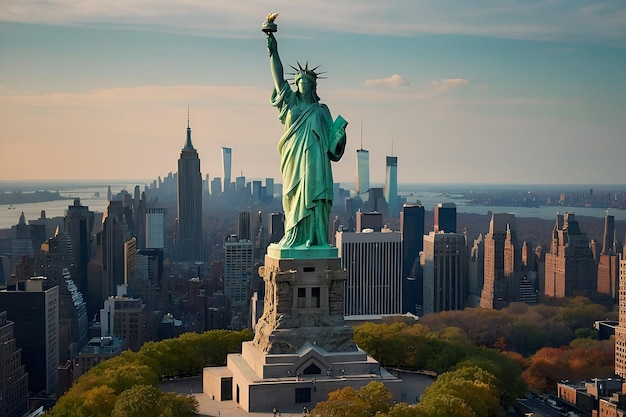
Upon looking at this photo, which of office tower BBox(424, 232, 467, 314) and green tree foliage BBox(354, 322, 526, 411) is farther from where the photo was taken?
office tower BBox(424, 232, 467, 314)

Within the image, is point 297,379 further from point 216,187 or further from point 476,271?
point 216,187

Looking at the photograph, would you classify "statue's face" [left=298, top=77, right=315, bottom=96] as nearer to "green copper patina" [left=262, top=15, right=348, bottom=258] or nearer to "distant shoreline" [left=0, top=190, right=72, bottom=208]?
"green copper patina" [left=262, top=15, right=348, bottom=258]

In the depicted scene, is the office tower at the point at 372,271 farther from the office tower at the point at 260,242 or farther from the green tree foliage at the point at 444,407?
the green tree foliage at the point at 444,407

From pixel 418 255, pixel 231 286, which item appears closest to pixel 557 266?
pixel 418 255

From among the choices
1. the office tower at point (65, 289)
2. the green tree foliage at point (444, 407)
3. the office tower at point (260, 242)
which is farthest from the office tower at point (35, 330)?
the office tower at point (260, 242)

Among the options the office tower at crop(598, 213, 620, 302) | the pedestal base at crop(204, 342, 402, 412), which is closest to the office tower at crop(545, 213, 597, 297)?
the office tower at crop(598, 213, 620, 302)

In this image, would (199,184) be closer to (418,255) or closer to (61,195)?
(418,255)
